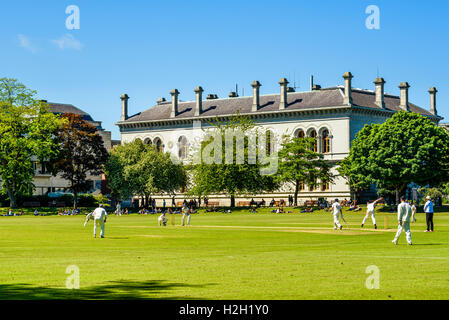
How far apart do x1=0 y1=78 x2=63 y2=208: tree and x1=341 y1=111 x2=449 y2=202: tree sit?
39.9 m

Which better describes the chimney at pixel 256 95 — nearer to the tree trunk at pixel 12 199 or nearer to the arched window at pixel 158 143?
the arched window at pixel 158 143

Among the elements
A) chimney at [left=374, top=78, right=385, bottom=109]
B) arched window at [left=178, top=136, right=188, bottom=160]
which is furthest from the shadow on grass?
arched window at [left=178, top=136, right=188, bottom=160]

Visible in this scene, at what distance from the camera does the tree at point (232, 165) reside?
99.3m

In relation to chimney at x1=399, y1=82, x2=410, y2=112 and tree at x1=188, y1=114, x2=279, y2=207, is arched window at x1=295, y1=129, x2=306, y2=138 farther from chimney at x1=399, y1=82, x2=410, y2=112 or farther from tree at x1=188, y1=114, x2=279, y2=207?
chimney at x1=399, y1=82, x2=410, y2=112

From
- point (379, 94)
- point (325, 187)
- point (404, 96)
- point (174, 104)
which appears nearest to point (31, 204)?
point (174, 104)

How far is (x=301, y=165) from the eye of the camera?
102m

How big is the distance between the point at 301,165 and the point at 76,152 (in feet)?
104

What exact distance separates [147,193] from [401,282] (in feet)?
293

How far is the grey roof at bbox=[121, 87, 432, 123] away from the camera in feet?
358

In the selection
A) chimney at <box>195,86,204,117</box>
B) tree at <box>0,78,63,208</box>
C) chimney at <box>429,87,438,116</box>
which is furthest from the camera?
chimney at <box>429,87,438,116</box>

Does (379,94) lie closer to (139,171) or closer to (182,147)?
(182,147)

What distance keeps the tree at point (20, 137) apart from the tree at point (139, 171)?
9650 millimetres
